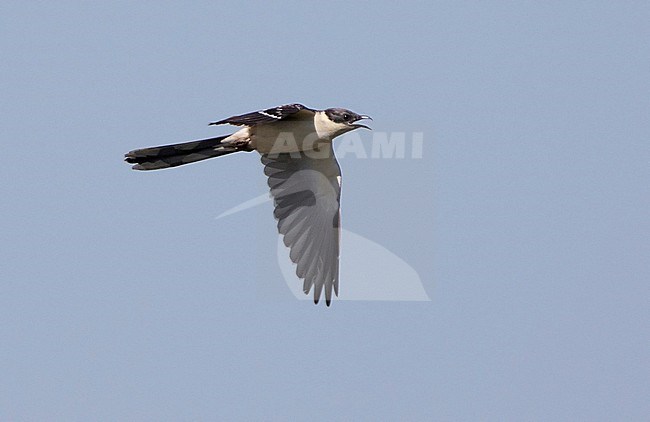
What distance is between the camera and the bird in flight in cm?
1226

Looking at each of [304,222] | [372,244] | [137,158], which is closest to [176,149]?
[137,158]

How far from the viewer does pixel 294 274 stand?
1276cm

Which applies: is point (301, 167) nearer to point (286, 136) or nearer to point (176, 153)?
point (286, 136)

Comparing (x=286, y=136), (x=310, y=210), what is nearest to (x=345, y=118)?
(x=286, y=136)

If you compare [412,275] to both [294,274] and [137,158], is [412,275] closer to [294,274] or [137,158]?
[294,274]

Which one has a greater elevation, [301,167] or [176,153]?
[176,153]

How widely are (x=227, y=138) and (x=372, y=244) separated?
2198mm

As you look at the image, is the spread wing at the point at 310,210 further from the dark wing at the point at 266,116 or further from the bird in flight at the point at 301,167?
the dark wing at the point at 266,116

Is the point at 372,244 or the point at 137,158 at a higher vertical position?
the point at 137,158

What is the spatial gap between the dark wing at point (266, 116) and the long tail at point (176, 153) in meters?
0.80

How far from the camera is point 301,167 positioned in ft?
42.4

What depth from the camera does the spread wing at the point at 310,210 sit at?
12.7 m

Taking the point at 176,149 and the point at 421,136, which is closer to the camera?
the point at 176,149

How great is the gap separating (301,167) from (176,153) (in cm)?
137
